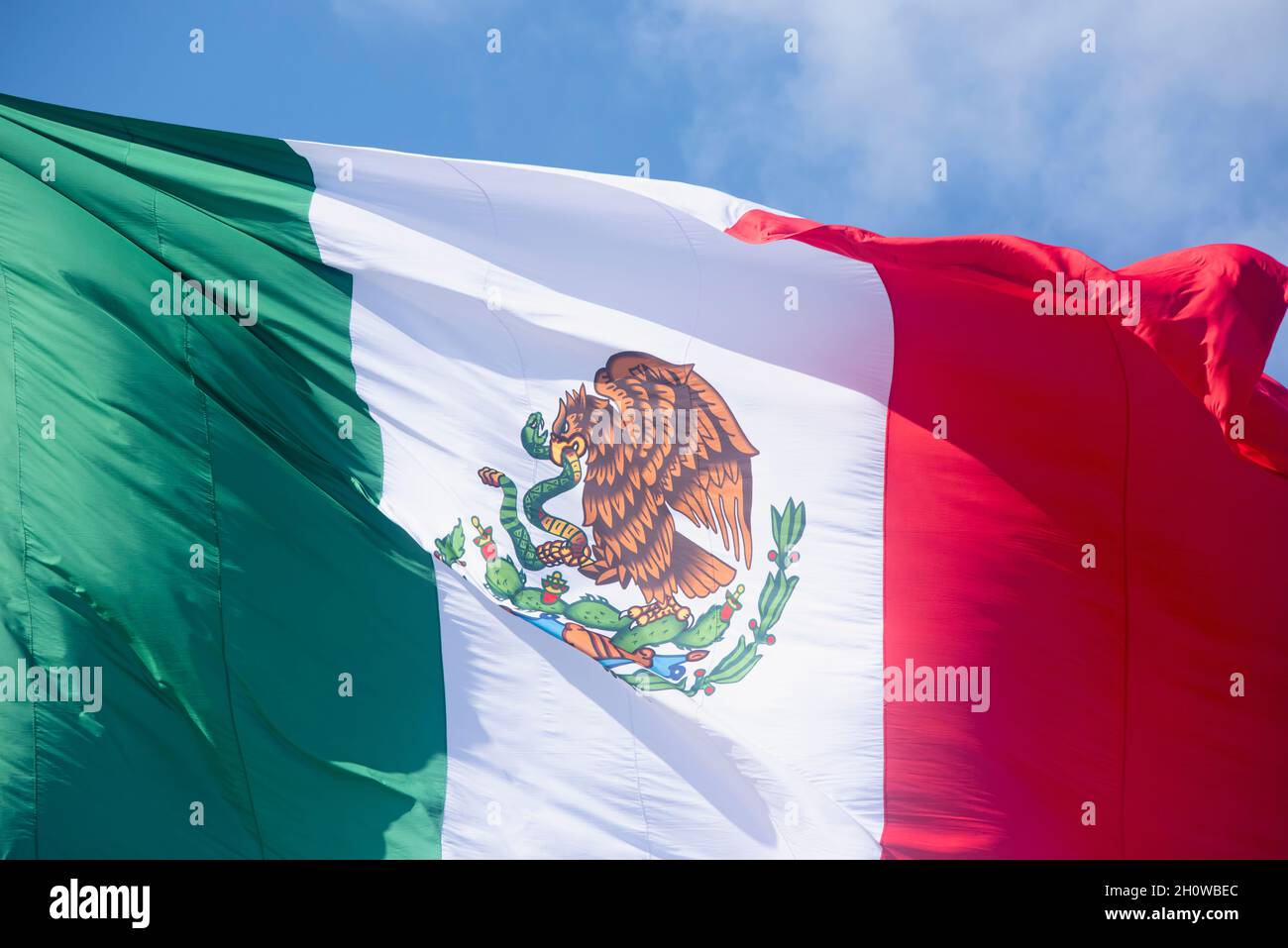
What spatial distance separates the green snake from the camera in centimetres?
966

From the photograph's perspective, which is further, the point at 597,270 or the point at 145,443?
the point at 597,270

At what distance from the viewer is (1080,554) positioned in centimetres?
956

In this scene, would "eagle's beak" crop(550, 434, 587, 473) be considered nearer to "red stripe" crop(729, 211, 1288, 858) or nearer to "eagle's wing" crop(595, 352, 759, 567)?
"eagle's wing" crop(595, 352, 759, 567)

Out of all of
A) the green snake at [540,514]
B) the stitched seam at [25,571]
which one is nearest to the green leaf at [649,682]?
the green snake at [540,514]

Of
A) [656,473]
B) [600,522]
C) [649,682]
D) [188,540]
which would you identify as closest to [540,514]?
[600,522]

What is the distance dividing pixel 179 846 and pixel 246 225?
402cm

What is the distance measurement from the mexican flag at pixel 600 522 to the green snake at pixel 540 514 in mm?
35

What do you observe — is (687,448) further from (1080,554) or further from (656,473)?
(1080,554)

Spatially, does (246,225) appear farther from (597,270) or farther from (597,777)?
(597,777)

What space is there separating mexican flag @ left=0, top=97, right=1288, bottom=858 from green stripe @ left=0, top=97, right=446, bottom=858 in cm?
2

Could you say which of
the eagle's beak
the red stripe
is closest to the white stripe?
the eagle's beak

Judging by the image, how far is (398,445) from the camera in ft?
31.7

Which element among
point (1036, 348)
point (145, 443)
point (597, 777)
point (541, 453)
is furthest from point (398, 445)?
point (1036, 348)

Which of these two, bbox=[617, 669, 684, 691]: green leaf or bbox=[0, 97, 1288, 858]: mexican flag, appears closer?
bbox=[0, 97, 1288, 858]: mexican flag
